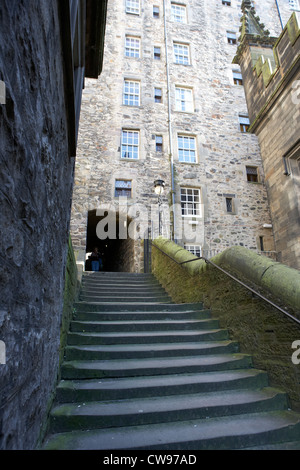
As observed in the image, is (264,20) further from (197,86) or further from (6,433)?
(6,433)

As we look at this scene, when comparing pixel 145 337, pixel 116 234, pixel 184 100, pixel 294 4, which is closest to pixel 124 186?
pixel 116 234

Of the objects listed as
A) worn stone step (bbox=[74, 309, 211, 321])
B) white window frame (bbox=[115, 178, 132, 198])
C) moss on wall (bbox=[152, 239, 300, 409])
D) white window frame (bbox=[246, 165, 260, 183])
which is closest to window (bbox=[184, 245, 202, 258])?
white window frame (bbox=[115, 178, 132, 198])

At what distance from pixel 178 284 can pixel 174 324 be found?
1.93 metres

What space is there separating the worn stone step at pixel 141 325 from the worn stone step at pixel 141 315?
0.55ft

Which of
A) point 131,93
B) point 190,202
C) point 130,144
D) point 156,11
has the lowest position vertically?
point 190,202

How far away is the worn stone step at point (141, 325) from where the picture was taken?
3.73 metres

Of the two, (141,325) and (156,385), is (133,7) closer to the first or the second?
(141,325)

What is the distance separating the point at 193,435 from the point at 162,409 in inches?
13.4

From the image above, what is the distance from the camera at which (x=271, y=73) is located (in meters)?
9.09

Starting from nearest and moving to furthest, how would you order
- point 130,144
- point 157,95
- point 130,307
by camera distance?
point 130,307, point 130,144, point 157,95

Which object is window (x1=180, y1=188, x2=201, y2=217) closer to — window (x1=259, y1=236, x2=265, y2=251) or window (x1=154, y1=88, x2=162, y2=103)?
window (x1=259, y1=236, x2=265, y2=251)

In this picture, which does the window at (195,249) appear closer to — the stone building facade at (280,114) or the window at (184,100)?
the stone building facade at (280,114)

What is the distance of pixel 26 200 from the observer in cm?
123

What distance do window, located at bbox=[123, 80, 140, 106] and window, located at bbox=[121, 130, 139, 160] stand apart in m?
1.71
